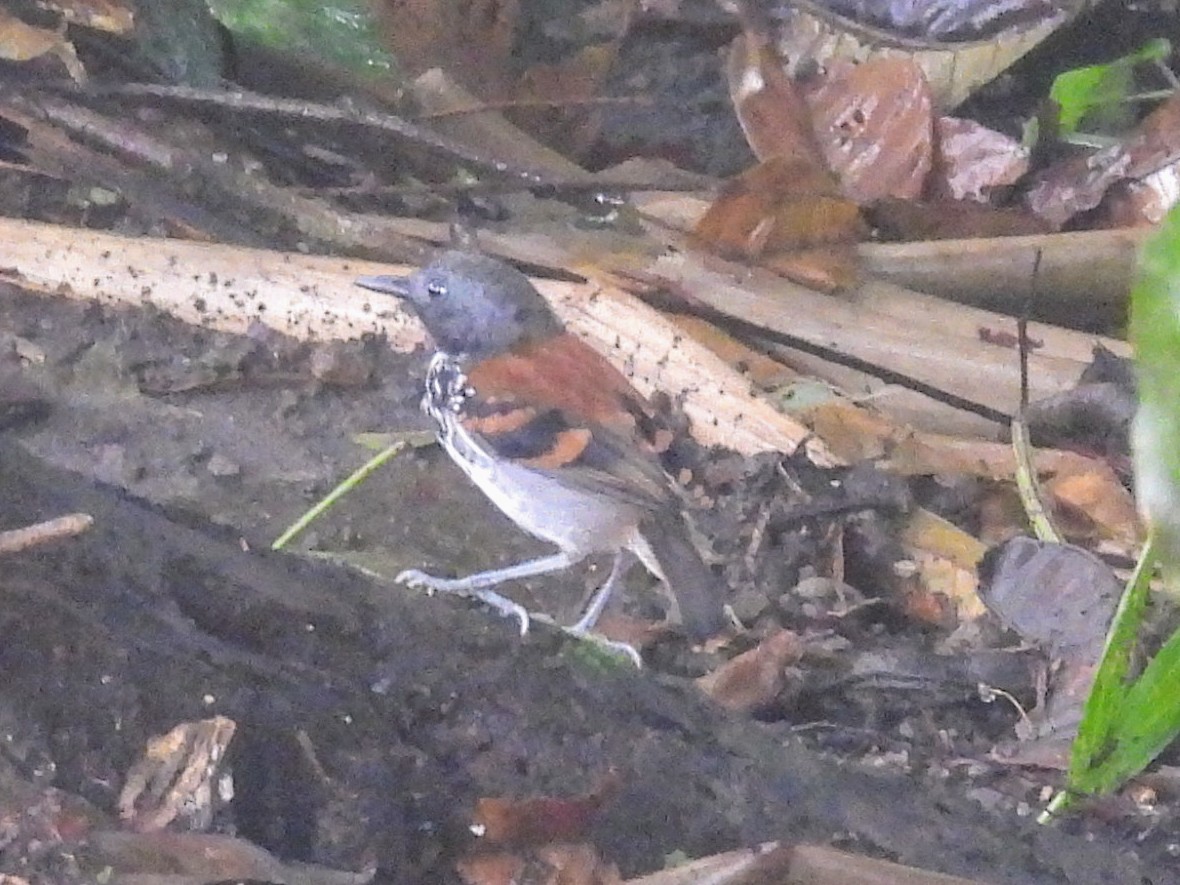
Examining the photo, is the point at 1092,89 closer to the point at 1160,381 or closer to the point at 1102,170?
the point at 1102,170

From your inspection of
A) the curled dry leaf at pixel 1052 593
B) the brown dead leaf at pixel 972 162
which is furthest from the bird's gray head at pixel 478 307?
the brown dead leaf at pixel 972 162

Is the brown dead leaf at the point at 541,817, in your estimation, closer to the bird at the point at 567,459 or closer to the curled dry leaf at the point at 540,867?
the curled dry leaf at the point at 540,867

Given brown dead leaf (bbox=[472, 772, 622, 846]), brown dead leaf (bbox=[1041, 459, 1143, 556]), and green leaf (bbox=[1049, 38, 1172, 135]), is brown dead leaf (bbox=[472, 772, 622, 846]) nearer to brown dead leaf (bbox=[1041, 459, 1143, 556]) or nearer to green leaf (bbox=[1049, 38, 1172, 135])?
brown dead leaf (bbox=[1041, 459, 1143, 556])

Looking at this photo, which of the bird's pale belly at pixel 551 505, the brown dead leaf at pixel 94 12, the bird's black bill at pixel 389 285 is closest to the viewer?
the bird's pale belly at pixel 551 505

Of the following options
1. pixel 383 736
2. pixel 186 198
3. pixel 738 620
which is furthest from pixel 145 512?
pixel 186 198

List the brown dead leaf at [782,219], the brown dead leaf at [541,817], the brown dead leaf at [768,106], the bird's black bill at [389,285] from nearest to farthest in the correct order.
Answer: the brown dead leaf at [541,817]
the bird's black bill at [389,285]
the brown dead leaf at [782,219]
the brown dead leaf at [768,106]

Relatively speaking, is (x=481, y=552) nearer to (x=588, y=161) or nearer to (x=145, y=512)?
(x=145, y=512)

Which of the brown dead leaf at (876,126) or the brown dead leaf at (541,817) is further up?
the brown dead leaf at (876,126)
